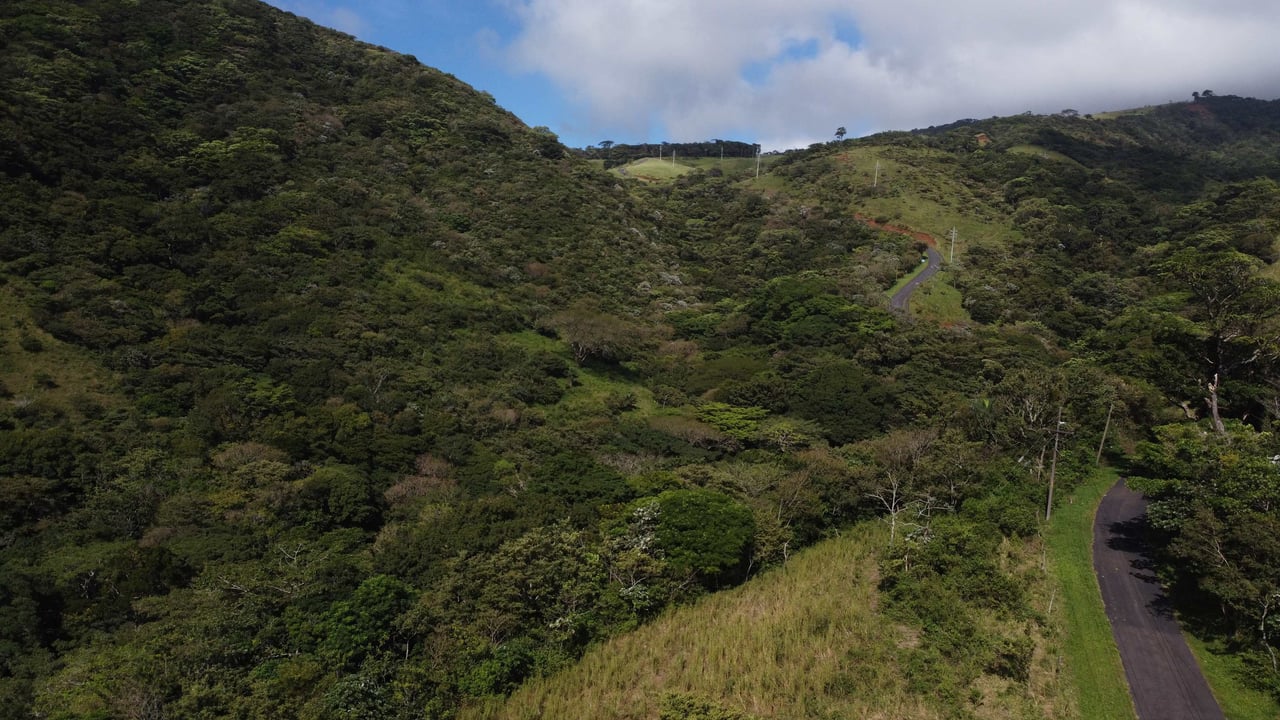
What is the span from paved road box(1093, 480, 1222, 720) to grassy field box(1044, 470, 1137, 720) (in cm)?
29

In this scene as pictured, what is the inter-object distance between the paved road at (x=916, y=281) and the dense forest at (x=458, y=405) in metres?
2.30

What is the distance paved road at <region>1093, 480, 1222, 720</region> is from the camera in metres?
16.6

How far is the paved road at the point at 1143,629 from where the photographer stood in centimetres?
1662

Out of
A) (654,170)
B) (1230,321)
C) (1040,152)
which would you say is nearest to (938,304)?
(1230,321)

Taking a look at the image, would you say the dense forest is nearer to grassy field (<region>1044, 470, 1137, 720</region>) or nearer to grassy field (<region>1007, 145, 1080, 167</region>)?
grassy field (<region>1044, 470, 1137, 720</region>)

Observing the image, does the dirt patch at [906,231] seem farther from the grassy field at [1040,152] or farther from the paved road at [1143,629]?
the paved road at [1143,629]

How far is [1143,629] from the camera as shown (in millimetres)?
19625

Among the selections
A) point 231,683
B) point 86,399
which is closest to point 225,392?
point 86,399

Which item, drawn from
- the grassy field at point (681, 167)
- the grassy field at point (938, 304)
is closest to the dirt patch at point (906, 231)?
the grassy field at point (938, 304)

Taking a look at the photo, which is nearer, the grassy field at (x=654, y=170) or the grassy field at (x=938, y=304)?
the grassy field at (x=938, y=304)

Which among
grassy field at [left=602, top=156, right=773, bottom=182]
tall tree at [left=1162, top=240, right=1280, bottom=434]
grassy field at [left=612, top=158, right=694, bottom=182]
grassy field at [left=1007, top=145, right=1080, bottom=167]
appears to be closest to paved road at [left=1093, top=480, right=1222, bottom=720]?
tall tree at [left=1162, top=240, right=1280, bottom=434]

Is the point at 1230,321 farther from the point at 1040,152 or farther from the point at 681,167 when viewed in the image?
the point at 681,167

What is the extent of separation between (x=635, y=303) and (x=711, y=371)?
16.4 meters

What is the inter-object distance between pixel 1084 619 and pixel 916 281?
5220 centimetres
